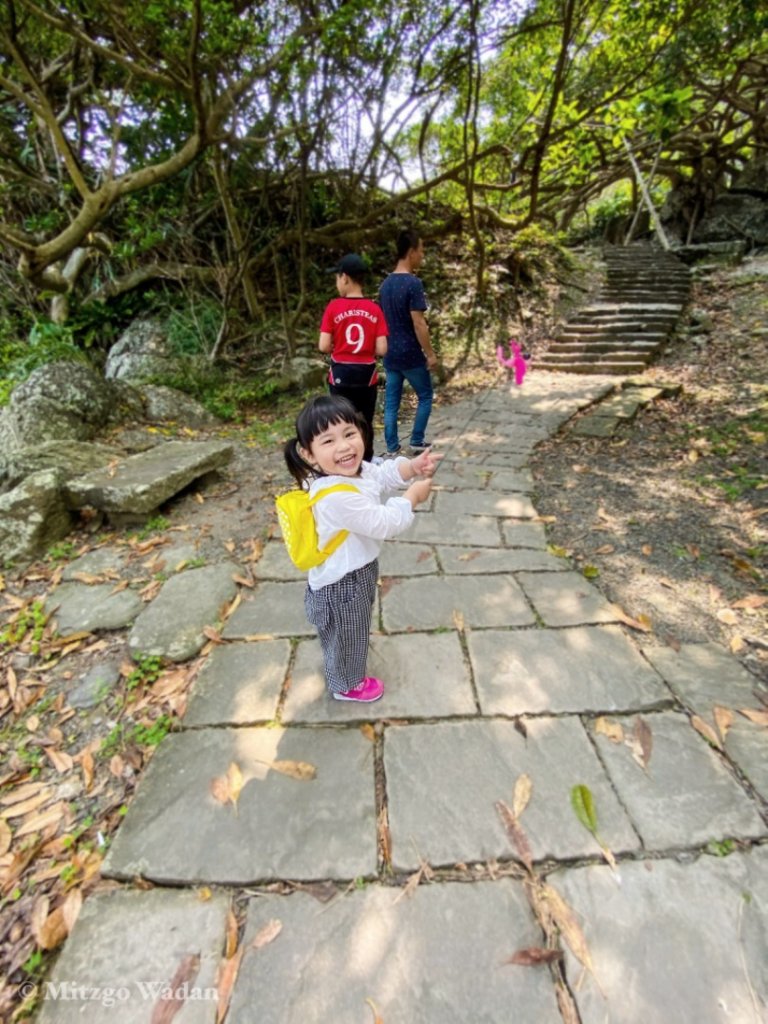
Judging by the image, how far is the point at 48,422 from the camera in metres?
4.07

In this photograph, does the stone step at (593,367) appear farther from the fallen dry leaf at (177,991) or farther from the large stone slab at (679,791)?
the fallen dry leaf at (177,991)

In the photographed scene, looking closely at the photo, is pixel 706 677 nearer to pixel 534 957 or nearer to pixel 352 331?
pixel 534 957

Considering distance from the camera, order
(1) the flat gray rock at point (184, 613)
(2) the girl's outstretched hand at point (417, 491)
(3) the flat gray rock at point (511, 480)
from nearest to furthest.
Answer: (2) the girl's outstretched hand at point (417, 491) → (1) the flat gray rock at point (184, 613) → (3) the flat gray rock at point (511, 480)

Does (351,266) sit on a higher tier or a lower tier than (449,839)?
higher

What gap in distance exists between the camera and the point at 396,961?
3.53ft

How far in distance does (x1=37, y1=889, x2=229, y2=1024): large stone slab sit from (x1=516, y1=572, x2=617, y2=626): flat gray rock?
60.7 inches

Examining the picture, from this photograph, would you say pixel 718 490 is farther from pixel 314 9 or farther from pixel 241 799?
pixel 314 9

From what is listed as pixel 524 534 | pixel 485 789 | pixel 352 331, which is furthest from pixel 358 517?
pixel 352 331

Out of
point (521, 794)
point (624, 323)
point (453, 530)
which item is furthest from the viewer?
point (624, 323)

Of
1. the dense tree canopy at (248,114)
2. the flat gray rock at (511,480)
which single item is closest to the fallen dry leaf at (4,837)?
the flat gray rock at (511,480)

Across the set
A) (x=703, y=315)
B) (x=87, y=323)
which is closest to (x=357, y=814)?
A: (x=87, y=323)

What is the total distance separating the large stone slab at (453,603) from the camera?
6.98 feet

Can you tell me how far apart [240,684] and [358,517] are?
2.89ft

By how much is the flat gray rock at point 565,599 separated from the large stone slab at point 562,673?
7cm
